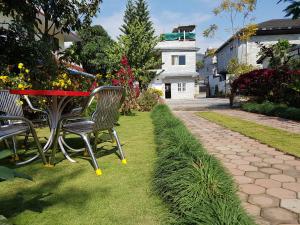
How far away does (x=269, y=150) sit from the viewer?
212 inches

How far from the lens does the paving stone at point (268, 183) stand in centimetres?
346

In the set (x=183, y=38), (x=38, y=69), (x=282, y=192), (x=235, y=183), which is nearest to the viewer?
(x=282, y=192)

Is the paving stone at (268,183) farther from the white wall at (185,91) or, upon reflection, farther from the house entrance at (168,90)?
the house entrance at (168,90)

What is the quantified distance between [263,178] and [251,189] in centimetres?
48

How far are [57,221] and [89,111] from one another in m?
7.61

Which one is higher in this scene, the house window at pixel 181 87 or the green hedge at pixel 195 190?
the house window at pixel 181 87

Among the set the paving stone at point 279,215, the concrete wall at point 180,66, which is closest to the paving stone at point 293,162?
the paving stone at point 279,215

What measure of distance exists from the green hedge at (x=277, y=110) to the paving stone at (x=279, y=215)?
841 cm

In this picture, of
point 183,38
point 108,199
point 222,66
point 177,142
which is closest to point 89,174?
point 108,199

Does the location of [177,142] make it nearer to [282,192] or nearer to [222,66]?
[282,192]

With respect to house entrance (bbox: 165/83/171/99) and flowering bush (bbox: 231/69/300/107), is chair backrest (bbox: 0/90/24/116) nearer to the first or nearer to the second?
flowering bush (bbox: 231/69/300/107)

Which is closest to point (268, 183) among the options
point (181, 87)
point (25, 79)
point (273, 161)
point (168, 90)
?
point (273, 161)

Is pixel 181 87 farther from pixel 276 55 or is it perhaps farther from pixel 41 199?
pixel 41 199

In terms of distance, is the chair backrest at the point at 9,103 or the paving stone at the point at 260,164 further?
the chair backrest at the point at 9,103
